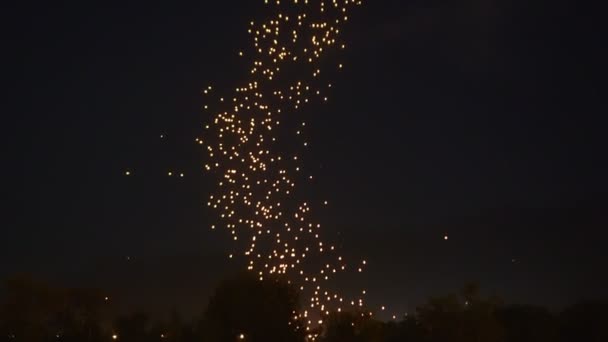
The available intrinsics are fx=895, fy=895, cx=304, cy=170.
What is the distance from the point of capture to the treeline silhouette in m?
29.7

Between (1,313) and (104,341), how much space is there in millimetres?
4008

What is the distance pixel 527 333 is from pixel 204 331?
77.3 ft

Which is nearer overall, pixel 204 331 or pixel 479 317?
pixel 204 331

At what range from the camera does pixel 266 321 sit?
29500 millimetres

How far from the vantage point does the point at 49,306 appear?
115ft

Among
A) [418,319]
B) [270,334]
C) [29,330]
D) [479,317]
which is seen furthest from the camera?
[418,319]

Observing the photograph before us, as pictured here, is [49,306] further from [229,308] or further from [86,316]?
[229,308]

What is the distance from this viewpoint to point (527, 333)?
156 ft

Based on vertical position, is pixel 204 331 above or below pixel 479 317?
below

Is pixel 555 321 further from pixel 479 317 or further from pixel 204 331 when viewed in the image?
pixel 204 331

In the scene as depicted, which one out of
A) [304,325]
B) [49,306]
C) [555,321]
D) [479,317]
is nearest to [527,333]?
[555,321]

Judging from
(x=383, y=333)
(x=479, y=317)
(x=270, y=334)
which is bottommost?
(x=270, y=334)

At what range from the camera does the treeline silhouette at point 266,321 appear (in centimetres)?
2967

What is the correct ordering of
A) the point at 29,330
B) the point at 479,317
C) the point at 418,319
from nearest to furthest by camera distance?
the point at 29,330 → the point at 479,317 → the point at 418,319
